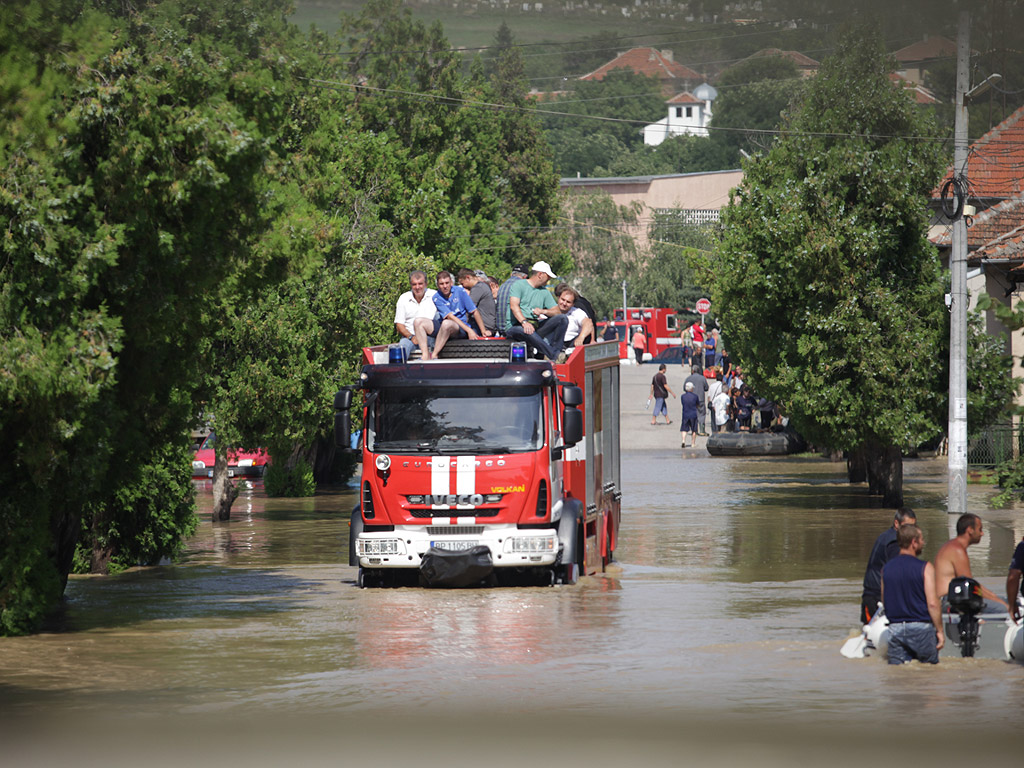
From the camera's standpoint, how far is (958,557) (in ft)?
41.3

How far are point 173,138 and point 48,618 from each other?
560cm

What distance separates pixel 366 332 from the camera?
29.7 metres

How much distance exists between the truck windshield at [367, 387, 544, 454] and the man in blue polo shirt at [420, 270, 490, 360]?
800mm

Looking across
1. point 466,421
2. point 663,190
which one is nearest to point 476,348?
point 466,421

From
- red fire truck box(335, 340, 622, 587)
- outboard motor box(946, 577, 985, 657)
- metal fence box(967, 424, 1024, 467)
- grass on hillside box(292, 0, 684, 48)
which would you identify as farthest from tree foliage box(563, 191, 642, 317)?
grass on hillside box(292, 0, 684, 48)

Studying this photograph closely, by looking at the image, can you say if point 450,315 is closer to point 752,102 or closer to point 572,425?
point 572,425

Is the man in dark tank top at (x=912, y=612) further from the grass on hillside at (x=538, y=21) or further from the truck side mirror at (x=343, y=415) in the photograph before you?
the truck side mirror at (x=343, y=415)

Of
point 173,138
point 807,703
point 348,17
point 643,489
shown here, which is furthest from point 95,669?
point 348,17

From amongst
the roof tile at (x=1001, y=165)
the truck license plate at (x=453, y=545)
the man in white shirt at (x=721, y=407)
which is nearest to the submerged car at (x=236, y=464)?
the man in white shirt at (x=721, y=407)

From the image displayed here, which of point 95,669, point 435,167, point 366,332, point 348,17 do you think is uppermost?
point 348,17

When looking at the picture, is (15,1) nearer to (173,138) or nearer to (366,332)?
Result: (173,138)

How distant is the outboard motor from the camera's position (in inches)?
480

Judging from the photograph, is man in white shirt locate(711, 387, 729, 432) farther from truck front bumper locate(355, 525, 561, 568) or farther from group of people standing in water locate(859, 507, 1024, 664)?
group of people standing in water locate(859, 507, 1024, 664)

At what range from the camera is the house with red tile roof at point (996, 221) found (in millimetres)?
36250
